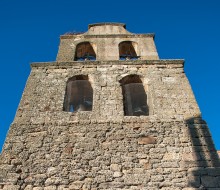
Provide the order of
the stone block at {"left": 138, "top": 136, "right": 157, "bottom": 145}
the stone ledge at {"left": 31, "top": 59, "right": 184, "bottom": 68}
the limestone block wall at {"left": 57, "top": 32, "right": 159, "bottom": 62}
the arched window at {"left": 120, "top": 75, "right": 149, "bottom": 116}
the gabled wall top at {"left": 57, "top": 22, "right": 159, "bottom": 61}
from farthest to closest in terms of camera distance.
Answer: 1. the gabled wall top at {"left": 57, "top": 22, "right": 159, "bottom": 61}
2. the limestone block wall at {"left": 57, "top": 32, "right": 159, "bottom": 62}
3. the stone ledge at {"left": 31, "top": 59, "right": 184, "bottom": 68}
4. the arched window at {"left": 120, "top": 75, "right": 149, "bottom": 116}
5. the stone block at {"left": 138, "top": 136, "right": 157, "bottom": 145}

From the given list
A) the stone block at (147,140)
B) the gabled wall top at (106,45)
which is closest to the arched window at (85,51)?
the gabled wall top at (106,45)

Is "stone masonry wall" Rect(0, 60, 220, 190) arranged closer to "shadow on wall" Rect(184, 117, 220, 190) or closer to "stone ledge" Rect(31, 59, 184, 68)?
"shadow on wall" Rect(184, 117, 220, 190)

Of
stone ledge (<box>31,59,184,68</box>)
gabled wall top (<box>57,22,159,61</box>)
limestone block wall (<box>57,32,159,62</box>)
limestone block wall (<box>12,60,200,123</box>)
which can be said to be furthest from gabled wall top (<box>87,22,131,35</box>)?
limestone block wall (<box>12,60,200,123</box>)

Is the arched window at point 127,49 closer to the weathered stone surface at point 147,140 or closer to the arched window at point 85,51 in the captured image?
the arched window at point 85,51

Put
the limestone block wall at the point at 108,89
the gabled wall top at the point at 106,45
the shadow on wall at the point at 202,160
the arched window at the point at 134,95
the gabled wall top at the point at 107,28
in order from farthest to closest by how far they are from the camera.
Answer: the gabled wall top at the point at 107,28
the gabled wall top at the point at 106,45
the arched window at the point at 134,95
the limestone block wall at the point at 108,89
the shadow on wall at the point at 202,160

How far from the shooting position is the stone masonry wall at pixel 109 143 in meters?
4.80

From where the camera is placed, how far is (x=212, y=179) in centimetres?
476

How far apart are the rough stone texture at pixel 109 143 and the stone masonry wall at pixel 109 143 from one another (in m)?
0.02

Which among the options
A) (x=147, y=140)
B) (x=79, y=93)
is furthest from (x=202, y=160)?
(x=79, y=93)

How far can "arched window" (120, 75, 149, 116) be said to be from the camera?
7.31 metres

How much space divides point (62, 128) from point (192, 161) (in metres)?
2.89

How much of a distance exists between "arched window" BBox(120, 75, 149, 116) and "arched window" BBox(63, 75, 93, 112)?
45.6 inches

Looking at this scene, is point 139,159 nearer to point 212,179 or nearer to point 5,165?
point 212,179

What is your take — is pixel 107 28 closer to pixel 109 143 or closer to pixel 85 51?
pixel 85 51
